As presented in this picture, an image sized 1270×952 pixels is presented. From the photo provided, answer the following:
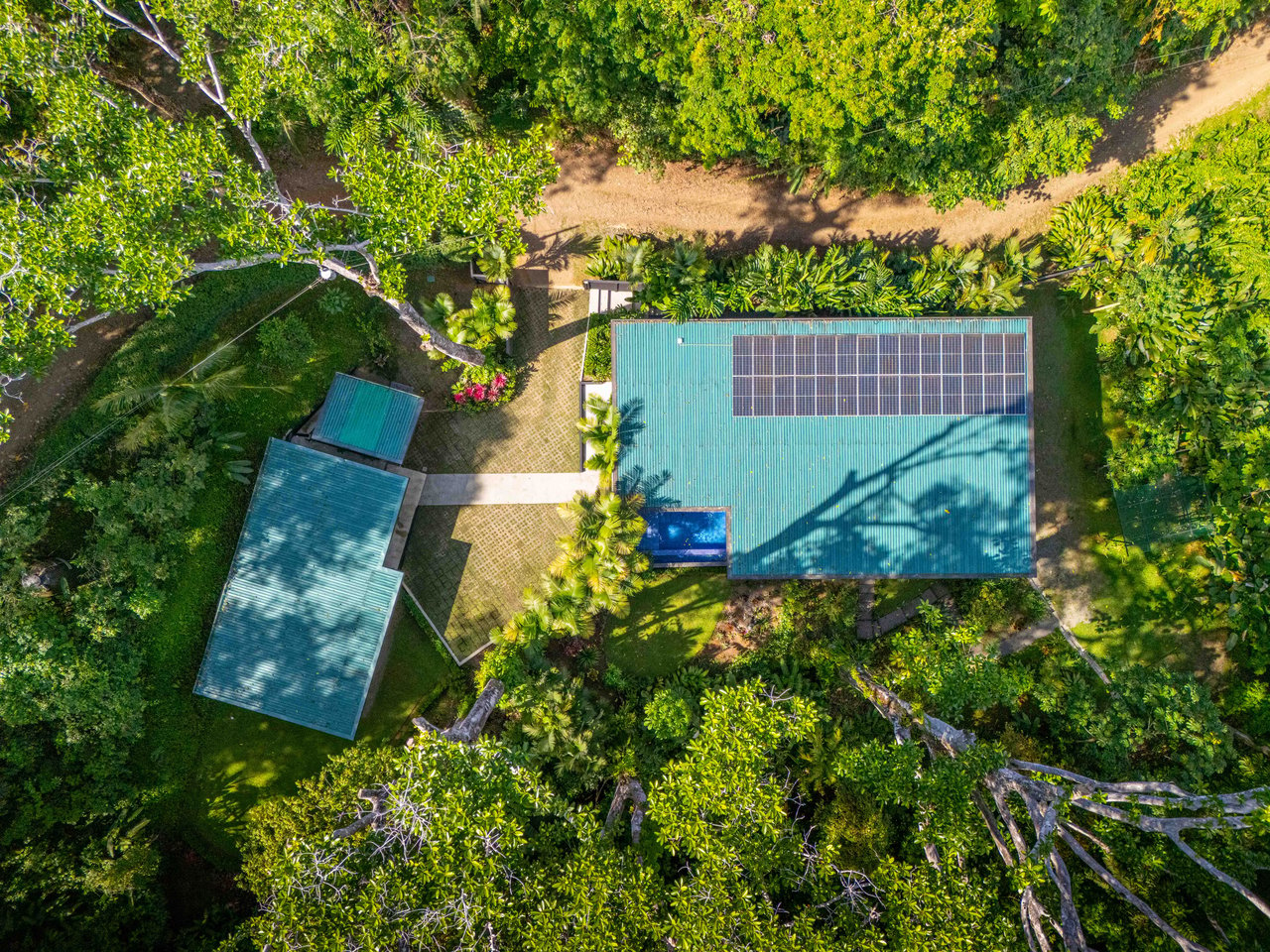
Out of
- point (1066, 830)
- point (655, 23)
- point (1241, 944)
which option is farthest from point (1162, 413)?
point (655, 23)

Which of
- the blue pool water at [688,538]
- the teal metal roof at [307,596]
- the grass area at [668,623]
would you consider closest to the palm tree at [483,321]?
the teal metal roof at [307,596]

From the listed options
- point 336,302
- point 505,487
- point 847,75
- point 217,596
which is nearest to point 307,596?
point 217,596

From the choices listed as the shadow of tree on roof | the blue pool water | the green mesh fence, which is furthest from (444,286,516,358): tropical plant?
the green mesh fence

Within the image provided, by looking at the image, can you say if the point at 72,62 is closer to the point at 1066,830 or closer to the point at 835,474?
the point at 835,474

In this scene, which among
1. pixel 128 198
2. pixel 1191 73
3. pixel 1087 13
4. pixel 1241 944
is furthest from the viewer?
pixel 1191 73

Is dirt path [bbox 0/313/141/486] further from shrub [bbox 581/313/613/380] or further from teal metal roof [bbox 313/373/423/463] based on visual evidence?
shrub [bbox 581/313/613/380]

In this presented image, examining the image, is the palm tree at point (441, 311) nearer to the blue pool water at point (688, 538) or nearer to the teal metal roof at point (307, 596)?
the teal metal roof at point (307, 596)
